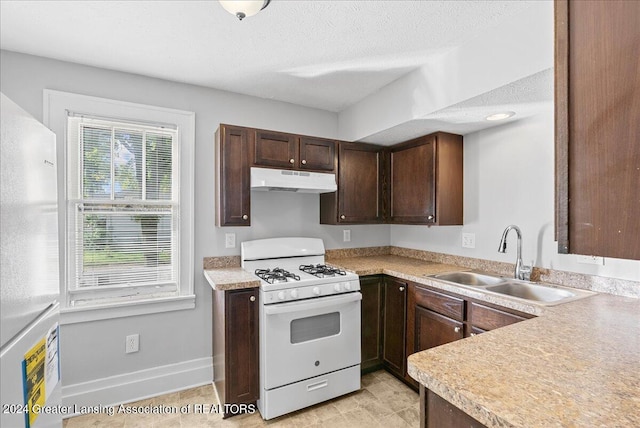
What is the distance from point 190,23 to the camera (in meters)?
1.75

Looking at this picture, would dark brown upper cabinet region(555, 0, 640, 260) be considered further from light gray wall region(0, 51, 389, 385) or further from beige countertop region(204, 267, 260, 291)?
light gray wall region(0, 51, 389, 385)

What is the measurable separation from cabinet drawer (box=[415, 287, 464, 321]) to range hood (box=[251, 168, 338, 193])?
1.15m

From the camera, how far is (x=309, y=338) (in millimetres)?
2174

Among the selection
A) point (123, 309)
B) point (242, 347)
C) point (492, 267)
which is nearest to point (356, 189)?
point (492, 267)

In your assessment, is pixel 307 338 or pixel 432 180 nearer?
pixel 307 338

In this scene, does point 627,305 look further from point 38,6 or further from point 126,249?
point 38,6

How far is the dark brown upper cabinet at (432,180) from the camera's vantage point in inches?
102

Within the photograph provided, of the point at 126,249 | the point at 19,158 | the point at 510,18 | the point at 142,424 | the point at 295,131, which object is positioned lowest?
the point at 142,424

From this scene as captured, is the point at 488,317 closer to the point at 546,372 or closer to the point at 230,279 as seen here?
the point at 546,372

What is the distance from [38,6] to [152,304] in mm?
1983

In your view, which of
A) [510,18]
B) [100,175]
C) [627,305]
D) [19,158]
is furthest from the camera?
[100,175]

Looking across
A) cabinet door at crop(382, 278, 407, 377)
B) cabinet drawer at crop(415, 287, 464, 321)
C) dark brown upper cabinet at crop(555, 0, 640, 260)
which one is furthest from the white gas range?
dark brown upper cabinet at crop(555, 0, 640, 260)

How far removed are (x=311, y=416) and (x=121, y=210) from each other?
2.06 meters

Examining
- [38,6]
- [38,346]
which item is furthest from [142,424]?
[38,6]
